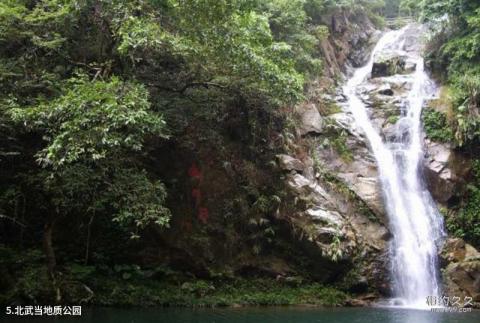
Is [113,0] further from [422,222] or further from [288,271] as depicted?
[422,222]

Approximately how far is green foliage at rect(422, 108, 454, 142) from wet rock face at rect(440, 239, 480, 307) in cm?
444

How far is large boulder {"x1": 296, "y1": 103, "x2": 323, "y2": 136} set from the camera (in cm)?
1771

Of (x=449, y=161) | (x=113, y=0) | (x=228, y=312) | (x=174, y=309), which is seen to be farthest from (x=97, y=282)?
(x=449, y=161)

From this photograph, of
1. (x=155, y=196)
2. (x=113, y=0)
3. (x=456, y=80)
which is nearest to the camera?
(x=155, y=196)

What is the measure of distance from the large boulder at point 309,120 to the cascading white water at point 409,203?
1.86m

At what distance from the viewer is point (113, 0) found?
11.3 metres

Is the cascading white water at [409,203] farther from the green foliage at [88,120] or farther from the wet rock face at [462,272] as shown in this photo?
the green foliage at [88,120]

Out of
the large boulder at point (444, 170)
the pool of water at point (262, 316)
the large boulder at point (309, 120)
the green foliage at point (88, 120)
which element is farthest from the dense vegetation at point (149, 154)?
the large boulder at point (309, 120)

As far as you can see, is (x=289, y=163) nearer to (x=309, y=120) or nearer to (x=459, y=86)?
(x=309, y=120)

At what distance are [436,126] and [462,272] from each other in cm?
616

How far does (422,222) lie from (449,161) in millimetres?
2589

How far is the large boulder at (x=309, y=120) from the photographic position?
17.7 m

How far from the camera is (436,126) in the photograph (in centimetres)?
1786

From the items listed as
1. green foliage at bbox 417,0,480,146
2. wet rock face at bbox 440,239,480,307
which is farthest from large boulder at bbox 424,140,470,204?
wet rock face at bbox 440,239,480,307
